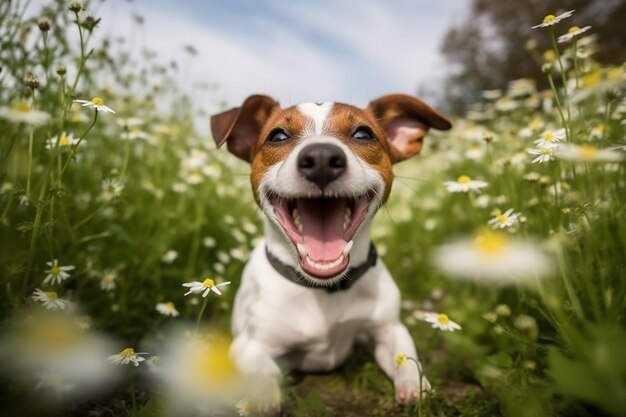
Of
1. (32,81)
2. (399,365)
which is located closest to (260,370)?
(399,365)

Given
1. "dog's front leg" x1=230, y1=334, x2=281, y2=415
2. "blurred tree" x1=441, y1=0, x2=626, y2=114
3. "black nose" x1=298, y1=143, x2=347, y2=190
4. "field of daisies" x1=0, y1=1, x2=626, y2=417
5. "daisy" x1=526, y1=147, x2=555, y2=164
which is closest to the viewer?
"field of daisies" x1=0, y1=1, x2=626, y2=417

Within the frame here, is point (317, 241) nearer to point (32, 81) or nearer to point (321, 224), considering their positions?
point (321, 224)

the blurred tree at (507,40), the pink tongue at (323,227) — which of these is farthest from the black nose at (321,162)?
the blurred tree at (507,40)

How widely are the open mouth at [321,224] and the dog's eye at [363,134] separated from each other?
13.0 inches

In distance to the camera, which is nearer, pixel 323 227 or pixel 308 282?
pixel 323 227

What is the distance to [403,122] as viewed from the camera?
236 cm

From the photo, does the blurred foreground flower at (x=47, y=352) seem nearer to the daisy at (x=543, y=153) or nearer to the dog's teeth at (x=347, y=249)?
the dog's teeth at (x=347, y=249)

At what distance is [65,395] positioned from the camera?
1632mm

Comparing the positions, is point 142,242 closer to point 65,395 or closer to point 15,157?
point 15,157

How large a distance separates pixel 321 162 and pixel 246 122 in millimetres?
814

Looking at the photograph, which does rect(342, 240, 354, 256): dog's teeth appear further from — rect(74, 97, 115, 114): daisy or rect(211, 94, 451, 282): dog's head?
rect(74, 97, 115, 114): daisy

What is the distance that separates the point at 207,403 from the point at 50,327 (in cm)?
58

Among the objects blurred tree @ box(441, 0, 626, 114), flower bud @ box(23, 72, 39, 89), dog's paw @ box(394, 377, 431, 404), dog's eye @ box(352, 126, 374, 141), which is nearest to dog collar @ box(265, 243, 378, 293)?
dog's paw @ box(394, 377, 431, 404)

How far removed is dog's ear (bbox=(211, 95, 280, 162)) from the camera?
2068mm
